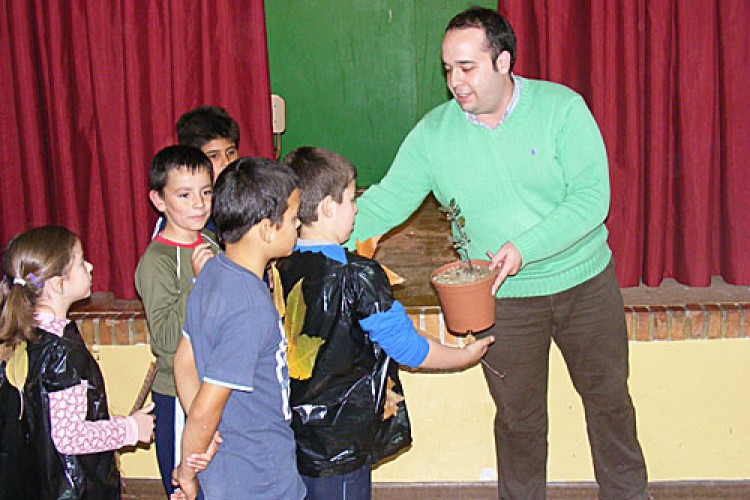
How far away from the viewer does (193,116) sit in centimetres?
279

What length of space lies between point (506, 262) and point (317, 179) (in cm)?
59

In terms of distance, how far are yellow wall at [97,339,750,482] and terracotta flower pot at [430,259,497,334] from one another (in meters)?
0.71

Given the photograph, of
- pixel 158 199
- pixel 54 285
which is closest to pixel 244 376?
pixel 54 285

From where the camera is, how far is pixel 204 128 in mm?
2742

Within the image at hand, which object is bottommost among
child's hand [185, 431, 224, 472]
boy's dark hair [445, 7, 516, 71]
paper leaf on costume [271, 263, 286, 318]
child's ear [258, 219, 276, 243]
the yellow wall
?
the yellow wall

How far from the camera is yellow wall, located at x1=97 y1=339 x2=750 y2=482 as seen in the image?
117 inches

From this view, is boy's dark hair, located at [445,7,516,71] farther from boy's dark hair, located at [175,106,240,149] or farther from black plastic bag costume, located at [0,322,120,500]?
black plastic bag costume, located at [0,322,120,500]

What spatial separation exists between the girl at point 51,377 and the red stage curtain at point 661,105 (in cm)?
169

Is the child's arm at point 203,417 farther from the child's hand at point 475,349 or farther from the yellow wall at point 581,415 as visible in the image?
the yellow wall at point 581,415

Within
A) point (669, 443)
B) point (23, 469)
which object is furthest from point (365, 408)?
point (669, 443)

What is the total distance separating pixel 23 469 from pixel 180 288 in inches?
22.6

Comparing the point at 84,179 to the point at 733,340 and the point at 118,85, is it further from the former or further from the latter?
the point at 733,340

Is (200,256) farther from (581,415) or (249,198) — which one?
(581,415)

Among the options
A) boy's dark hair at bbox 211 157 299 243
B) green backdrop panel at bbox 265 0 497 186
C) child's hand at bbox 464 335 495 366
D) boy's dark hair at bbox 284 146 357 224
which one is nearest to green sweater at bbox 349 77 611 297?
child's hand at bbox 464 335 495 366
